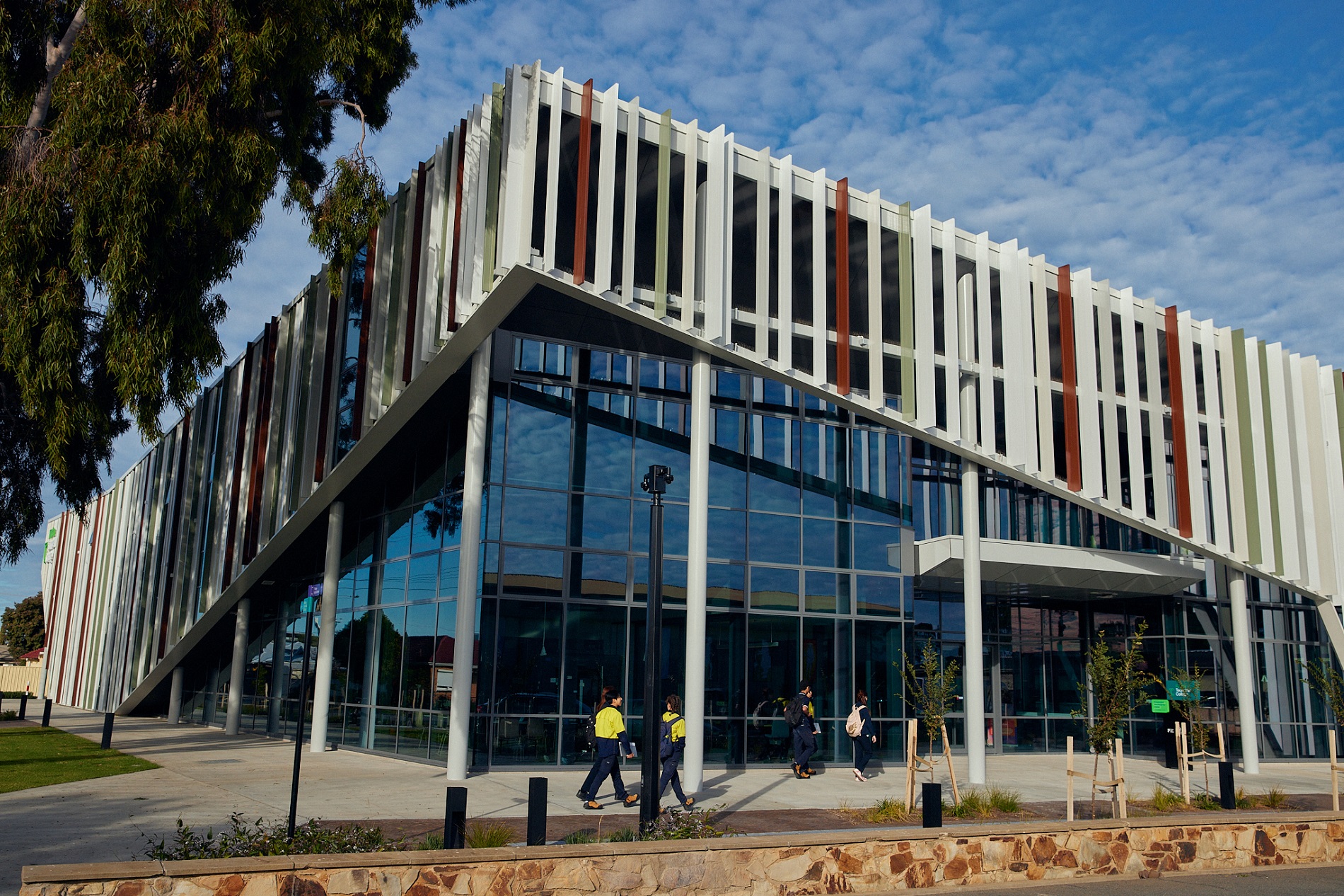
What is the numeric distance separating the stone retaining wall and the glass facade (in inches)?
387

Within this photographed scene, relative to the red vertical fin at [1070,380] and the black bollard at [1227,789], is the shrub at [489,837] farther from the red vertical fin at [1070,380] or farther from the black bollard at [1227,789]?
the red vertical fin at [1070,380]

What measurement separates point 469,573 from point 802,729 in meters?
7.04

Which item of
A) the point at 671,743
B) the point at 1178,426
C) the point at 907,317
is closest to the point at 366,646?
the point at 671,743

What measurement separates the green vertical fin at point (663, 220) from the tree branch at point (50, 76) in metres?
8.49

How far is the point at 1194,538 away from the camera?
73.4ft

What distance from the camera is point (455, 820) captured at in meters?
9.28

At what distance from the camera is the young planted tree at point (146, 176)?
13.4 meters

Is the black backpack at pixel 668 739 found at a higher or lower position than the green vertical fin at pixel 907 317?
lower

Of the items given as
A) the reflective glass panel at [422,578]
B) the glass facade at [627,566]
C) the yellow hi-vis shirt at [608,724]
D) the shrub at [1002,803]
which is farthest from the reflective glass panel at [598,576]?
the shrub at [1002,803]

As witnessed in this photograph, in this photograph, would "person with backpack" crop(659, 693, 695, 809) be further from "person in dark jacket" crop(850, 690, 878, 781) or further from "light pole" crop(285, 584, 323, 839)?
"person in dark jacket" crop(850, 690, 878, 781)

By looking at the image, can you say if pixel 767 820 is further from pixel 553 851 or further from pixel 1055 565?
pixel 1055 565

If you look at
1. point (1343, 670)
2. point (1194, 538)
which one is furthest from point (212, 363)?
point (1343, 670)

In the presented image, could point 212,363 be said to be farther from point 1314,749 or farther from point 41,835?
point 1314,749

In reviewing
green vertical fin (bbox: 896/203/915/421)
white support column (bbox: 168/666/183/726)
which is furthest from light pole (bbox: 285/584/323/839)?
white support column (bbox: 168/666/183/726)
